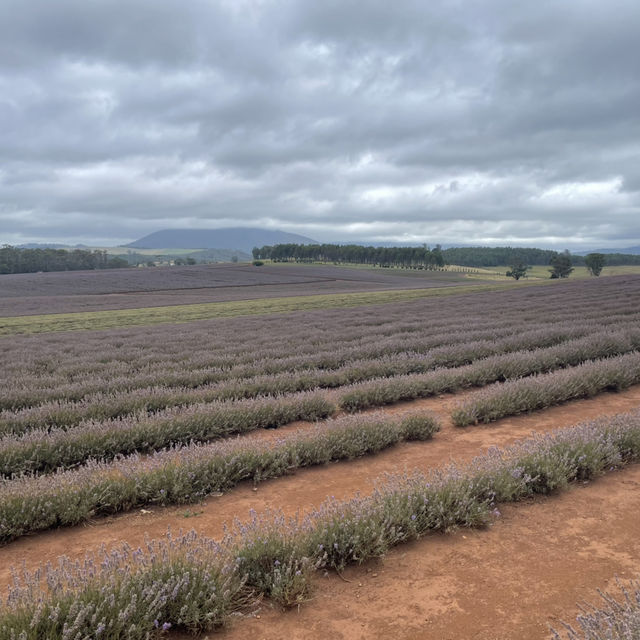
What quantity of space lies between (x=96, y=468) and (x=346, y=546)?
2788 millimetres

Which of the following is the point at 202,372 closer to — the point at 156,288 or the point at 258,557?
the point at 258,557

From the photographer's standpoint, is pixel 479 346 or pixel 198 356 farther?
pixel 198 356

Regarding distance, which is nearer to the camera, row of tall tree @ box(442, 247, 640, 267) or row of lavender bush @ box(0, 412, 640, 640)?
row of lavender bush @ box(0, 412, 640, 640)

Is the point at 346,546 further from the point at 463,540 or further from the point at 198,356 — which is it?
the point at 198,356

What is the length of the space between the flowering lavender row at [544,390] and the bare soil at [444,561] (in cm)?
193

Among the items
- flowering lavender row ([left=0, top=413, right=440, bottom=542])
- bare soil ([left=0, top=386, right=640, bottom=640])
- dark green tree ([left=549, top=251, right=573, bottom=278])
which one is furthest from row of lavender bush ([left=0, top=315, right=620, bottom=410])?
dark green tree ([left=549, top=251, right=573, bottom=278])

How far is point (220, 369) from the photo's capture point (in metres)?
10.6

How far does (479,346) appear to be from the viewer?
11547 millimetres

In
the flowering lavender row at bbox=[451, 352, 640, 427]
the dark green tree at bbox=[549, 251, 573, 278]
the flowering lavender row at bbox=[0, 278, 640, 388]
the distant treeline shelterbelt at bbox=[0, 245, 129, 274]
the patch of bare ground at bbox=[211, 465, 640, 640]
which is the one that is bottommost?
the flowering lavender row at bbox=[0, 278, 640, 388]

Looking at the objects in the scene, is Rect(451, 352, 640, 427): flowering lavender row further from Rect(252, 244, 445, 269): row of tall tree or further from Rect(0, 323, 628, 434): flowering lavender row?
Rect(252, 244, 445, 269): row of tall tree

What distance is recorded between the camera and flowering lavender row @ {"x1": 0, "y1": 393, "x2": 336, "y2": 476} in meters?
5.13

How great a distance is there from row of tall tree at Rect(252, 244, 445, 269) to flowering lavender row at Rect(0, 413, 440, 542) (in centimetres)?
11877

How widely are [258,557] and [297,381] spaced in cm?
596

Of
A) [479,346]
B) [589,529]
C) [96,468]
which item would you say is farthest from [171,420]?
[479,346]
